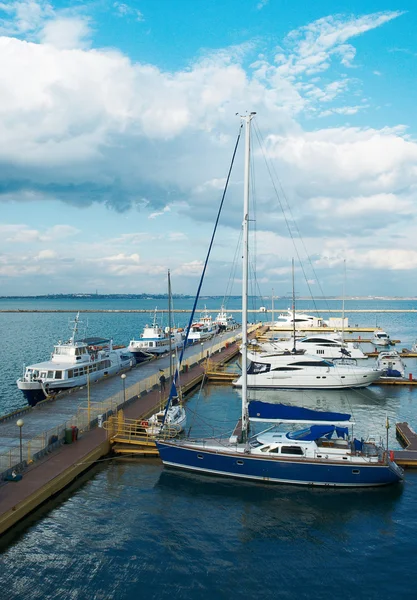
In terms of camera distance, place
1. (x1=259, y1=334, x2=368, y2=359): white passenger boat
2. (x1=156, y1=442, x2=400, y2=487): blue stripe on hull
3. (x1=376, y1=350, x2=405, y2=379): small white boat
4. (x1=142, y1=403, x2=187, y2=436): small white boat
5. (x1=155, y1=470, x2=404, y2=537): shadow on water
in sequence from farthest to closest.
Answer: (x1=259, y1=334, x2=368, y2=359): white passenger boat
(x1=376, y1=350, x2=405, y2=379): small white boat
(x1=142, y1=403, x2=187, y2=436): small white boat
(x1=156, y1=442, x2=400, y2=487): blue stripe on hull
(x1=155, y1=470, x2=404, y2=537): shadow on water

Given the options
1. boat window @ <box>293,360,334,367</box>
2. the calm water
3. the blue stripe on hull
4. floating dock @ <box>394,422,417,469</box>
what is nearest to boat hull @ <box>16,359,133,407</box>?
the calm water

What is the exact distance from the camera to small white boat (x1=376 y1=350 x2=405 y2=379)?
45375 millimetres

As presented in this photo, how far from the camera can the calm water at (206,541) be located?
13.7 meters

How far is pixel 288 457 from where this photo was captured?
797 inches

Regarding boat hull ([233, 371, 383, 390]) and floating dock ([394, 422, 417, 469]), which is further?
boat hull ([233, 371, 383, 390])

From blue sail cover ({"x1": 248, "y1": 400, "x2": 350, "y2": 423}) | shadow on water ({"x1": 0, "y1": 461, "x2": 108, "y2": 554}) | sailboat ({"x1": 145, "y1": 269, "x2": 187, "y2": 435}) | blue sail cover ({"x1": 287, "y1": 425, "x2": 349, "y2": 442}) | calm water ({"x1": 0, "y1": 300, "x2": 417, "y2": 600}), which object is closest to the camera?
calm water ({"x1": 0, "y1": 300, "x2": 417, "y2": 600})

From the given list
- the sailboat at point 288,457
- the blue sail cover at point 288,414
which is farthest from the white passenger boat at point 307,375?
the sailboat at point 288,457

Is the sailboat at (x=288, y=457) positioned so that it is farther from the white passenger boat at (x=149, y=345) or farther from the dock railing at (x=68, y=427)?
the white passenger boat at (x=149, y=345)

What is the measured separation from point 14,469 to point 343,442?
14.3 m

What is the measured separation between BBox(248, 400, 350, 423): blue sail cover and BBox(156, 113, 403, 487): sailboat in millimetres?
1032

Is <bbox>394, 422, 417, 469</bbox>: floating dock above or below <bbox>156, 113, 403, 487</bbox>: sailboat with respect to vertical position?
below

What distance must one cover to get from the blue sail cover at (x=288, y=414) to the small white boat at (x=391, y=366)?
2412 cm

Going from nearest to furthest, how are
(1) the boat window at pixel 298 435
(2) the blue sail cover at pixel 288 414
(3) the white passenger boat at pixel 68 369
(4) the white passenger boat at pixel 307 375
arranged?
(1) the boat window at pixel 298 435, (2) the blue sail cover at pixel 288 414, (3) the white passenger boat at pixel 68 369, (4) the white passenger boat at pixel 307 375

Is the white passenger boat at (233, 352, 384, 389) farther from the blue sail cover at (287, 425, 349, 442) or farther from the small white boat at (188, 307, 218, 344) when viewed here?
the small white boat at (188, 307, 218, 344)
